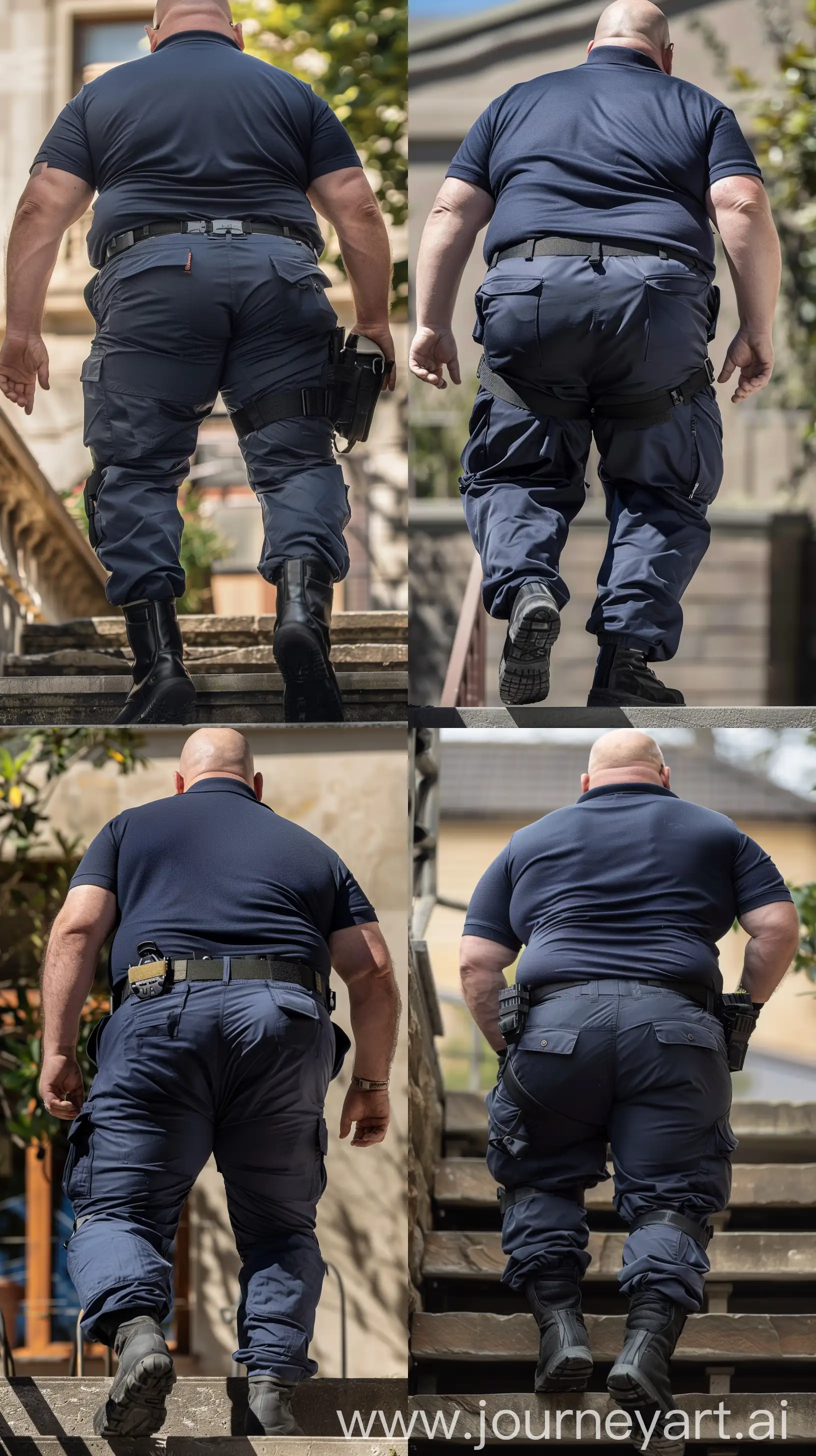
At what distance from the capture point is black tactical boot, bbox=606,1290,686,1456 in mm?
2969

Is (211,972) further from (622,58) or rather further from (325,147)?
(622,58)

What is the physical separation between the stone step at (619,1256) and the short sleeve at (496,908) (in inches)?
33.5

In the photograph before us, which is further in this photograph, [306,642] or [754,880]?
[306,642]

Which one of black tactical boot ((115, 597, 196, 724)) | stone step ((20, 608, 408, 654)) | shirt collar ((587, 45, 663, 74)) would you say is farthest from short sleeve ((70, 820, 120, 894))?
shirt collar ((587, 45, 663, 74))

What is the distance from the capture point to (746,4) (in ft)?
23.6

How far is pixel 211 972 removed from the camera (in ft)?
10.2

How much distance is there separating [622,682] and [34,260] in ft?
4.89

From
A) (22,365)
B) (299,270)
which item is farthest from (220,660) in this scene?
(299,270)

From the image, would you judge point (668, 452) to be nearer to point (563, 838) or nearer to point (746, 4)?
point (563, 838)

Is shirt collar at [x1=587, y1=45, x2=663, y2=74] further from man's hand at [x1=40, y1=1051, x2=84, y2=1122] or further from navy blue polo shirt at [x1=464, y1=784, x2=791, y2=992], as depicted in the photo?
man's hand at [x1=40, y1=1051, x2=84, y2=1122]

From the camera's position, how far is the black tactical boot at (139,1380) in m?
2.80

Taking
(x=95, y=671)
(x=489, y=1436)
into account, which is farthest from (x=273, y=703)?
(x=489, y=1436)

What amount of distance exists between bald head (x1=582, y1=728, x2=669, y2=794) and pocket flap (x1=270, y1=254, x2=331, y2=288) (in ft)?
3.64

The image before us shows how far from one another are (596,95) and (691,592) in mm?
6572
